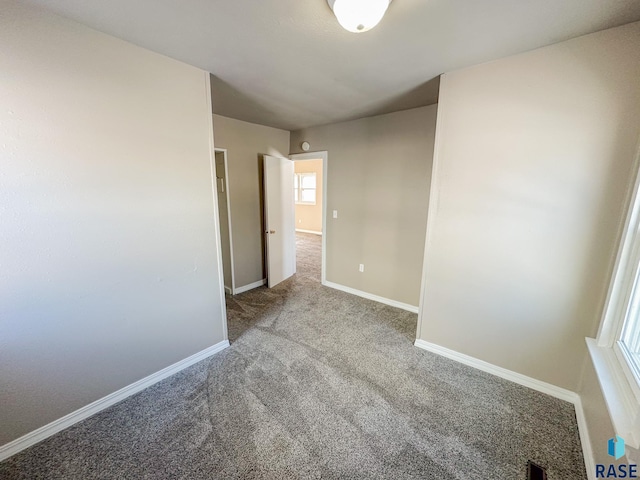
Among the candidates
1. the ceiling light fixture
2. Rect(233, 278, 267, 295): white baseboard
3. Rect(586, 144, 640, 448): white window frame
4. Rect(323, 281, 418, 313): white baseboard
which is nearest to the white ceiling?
the ceiling light fixture

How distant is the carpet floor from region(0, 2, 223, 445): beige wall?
0.31m

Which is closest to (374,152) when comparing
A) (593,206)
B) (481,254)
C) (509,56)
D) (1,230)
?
(509,56)

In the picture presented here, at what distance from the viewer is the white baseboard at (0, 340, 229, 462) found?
1.42 meters

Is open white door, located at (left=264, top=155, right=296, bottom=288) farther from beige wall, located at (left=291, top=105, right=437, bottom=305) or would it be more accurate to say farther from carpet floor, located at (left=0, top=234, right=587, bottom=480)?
carpet floor, located at (left=0, top=234, right=587, bottom=480)

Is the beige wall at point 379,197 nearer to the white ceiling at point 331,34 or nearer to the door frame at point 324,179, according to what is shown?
the door frame at point 324,179

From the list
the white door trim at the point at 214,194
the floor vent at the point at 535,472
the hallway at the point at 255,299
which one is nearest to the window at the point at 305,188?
the hallway at the point at 255,299

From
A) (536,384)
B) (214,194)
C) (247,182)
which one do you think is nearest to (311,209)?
(247,182)

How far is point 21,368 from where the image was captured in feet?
4.62

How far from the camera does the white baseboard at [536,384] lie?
1409mm

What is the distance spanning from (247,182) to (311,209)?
Answer: 480 cm

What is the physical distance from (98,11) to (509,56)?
2535 millimetres

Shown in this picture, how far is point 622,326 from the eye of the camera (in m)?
1.47

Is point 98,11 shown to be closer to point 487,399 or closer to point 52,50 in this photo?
point 52,50

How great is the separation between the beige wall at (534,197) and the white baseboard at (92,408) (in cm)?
234
